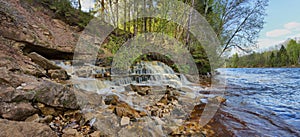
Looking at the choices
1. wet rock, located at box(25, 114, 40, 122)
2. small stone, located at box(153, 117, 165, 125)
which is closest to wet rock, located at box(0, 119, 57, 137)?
wet rock, located at box(25, 114, 40, 122)

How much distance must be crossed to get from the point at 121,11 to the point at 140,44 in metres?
4.10

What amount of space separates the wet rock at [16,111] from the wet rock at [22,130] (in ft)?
0.94

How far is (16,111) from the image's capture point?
1720 mm

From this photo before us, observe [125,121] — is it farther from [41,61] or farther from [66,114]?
[41,61]

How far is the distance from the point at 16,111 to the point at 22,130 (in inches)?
21.3

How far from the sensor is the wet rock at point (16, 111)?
165 cm

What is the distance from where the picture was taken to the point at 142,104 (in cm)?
347

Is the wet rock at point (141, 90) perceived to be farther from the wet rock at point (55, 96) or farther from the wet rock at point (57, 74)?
the wet rock at point (55, 96)

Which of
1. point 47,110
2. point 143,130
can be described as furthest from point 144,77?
point 47,110

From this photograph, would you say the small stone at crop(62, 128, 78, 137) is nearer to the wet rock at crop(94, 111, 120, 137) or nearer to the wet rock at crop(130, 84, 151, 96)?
the wet rock at crop(94, 111, 120, 137)

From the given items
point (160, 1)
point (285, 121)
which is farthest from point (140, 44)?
point (285, 121)

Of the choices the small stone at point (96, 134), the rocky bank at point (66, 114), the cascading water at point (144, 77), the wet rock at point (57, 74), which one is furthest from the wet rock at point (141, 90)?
the small stone at point (96, 134)

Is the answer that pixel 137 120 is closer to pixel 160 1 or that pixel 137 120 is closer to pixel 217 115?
pixel 217 115

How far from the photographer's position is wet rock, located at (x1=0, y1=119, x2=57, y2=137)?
4.25 feet
